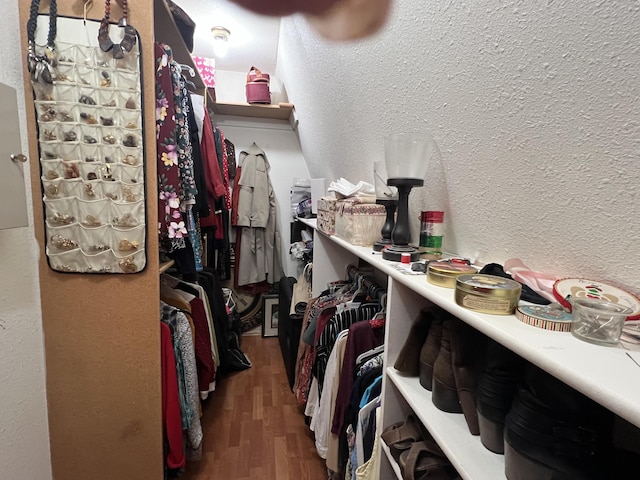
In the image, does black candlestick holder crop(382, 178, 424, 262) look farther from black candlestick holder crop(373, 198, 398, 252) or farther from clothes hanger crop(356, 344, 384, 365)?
clothes hanger crop(356, 344, 384, 365)

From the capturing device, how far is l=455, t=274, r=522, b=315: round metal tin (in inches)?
21.2

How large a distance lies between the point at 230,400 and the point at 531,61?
2153mm

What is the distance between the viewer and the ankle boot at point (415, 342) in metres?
0.81

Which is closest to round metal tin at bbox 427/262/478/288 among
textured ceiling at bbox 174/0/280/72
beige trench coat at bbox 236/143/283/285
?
textured ceiling at bbox 174/0/280/72

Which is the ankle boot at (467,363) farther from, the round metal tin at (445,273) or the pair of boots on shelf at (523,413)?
the round metal tin at (445,273)

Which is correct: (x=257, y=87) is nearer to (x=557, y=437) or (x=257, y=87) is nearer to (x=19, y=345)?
(x=19, y=345)

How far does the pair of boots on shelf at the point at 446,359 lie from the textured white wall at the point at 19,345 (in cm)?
115

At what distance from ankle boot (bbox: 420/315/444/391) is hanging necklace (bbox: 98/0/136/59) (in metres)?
1.23

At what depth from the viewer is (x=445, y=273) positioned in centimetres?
69

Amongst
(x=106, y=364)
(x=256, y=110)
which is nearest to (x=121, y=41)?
(x=106, y=364)

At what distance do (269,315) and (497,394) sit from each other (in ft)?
7.99

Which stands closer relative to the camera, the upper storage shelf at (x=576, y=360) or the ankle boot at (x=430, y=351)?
the upper storage shelf at (x=576, y=360)

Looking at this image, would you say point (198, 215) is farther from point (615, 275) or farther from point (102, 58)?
point (615, 275)

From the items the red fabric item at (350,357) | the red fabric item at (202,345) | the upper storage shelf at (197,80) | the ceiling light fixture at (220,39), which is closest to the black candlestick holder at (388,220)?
the red fabric item at (350,357)
